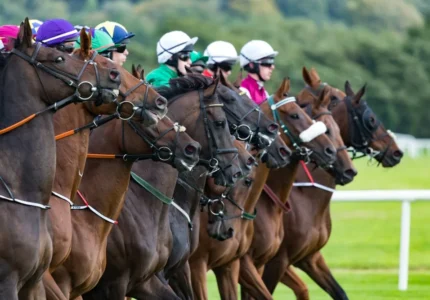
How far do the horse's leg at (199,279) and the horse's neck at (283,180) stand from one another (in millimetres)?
1360

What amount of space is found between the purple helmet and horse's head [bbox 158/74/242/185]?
1.45m

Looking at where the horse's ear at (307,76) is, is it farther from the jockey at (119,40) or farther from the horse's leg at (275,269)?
the jockey at (119,40)

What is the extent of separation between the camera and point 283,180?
10.7m

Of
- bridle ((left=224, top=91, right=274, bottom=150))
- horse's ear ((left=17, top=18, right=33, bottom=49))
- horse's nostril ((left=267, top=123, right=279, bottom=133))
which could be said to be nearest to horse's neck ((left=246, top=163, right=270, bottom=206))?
horse's nostril ((left=267, top=123, right=279, bottom=133))

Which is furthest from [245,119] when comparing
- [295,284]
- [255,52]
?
[295,284]

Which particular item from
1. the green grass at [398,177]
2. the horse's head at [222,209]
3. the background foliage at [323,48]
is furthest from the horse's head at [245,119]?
the background foliage at [323,48]

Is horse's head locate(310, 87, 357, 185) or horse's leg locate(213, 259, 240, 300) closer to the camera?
horse's leg locate(213, 259, 240, 300)

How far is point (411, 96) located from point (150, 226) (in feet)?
161

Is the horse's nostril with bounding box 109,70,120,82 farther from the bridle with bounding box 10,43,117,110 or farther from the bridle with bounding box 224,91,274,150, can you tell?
the bridle with bounding box 224,91,274,150

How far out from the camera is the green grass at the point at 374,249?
13.2 metres

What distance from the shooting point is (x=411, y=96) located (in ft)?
184

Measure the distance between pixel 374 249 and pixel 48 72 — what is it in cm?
1345

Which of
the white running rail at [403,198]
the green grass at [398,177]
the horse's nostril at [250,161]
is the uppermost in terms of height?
the horse's nostril at [250,161]

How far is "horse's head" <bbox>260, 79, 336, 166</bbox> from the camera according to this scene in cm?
1048
